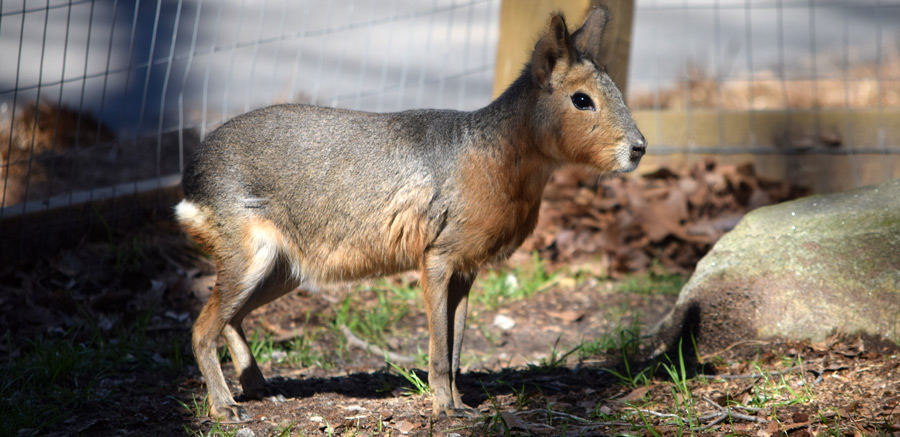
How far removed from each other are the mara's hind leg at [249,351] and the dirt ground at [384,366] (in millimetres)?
101

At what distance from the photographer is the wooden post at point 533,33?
18.6ft

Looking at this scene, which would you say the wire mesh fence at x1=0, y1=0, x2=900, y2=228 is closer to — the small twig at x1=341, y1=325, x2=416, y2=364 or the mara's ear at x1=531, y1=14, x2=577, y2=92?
the small twig at x1=341, y1=325, x2=416, y2=364

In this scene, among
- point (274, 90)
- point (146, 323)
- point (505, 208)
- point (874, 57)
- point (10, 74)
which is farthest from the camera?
point (874, 57)

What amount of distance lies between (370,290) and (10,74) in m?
2.89

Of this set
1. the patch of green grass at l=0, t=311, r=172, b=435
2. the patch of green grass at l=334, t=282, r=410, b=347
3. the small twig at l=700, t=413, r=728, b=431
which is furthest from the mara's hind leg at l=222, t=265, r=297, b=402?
the small twig at l=700, t=413, r=728, b=431

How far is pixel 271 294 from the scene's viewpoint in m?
3.85

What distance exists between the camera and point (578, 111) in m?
3.31

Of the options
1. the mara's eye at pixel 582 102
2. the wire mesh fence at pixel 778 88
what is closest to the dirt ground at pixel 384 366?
the mara's eye at pixel 582 102

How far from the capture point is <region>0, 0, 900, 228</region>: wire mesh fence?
5574mm

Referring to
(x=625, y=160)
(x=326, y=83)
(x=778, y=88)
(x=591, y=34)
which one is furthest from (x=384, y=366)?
(x=778, y=88)

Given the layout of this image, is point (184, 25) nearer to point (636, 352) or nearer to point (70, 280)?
point (70, 280)

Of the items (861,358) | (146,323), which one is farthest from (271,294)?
(861,358)

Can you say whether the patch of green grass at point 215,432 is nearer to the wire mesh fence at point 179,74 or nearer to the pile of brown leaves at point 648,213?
the wire mesh fence at point 179,74

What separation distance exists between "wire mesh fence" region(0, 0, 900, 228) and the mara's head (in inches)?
106
